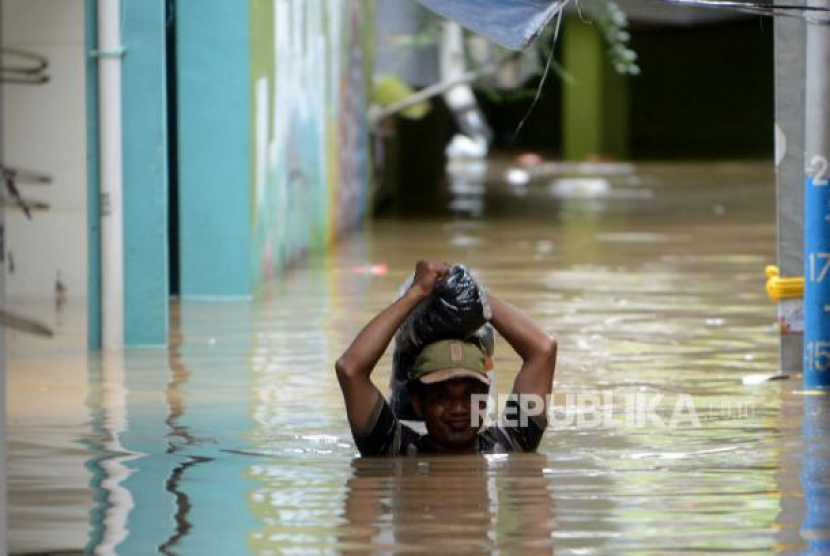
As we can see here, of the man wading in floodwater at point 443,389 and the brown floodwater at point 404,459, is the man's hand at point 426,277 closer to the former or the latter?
the man wading in floodwater at point 443,389

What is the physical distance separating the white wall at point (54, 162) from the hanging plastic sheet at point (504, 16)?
6.38 metres

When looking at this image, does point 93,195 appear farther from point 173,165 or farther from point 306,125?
point 306,125

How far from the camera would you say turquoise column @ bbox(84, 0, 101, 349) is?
12.6m

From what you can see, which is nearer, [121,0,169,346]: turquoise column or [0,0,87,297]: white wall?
[121,0,169,346]: turquoise column

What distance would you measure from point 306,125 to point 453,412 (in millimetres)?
12341

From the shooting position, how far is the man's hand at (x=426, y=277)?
8.01 metres

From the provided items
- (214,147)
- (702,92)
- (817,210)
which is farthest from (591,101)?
(817,210)

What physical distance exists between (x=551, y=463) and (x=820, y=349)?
2.81 meters

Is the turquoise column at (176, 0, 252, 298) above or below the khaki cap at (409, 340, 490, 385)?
above

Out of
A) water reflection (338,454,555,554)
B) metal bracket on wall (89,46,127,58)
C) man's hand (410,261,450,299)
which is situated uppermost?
metal bracket on wall (89,46,127,58)

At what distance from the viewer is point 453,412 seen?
316 inches

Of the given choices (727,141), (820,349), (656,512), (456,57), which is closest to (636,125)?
(727,141)

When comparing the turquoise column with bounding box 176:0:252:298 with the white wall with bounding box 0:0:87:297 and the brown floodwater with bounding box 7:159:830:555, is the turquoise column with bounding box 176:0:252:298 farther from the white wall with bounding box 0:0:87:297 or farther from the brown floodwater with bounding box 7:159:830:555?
the white wall with bounding box 0:0:87:297

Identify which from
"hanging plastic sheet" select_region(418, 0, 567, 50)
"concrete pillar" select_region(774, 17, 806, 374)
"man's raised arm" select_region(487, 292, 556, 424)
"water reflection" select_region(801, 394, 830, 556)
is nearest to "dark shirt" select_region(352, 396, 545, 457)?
"man's raised arm" select_region(487, 292, 556, 424)
